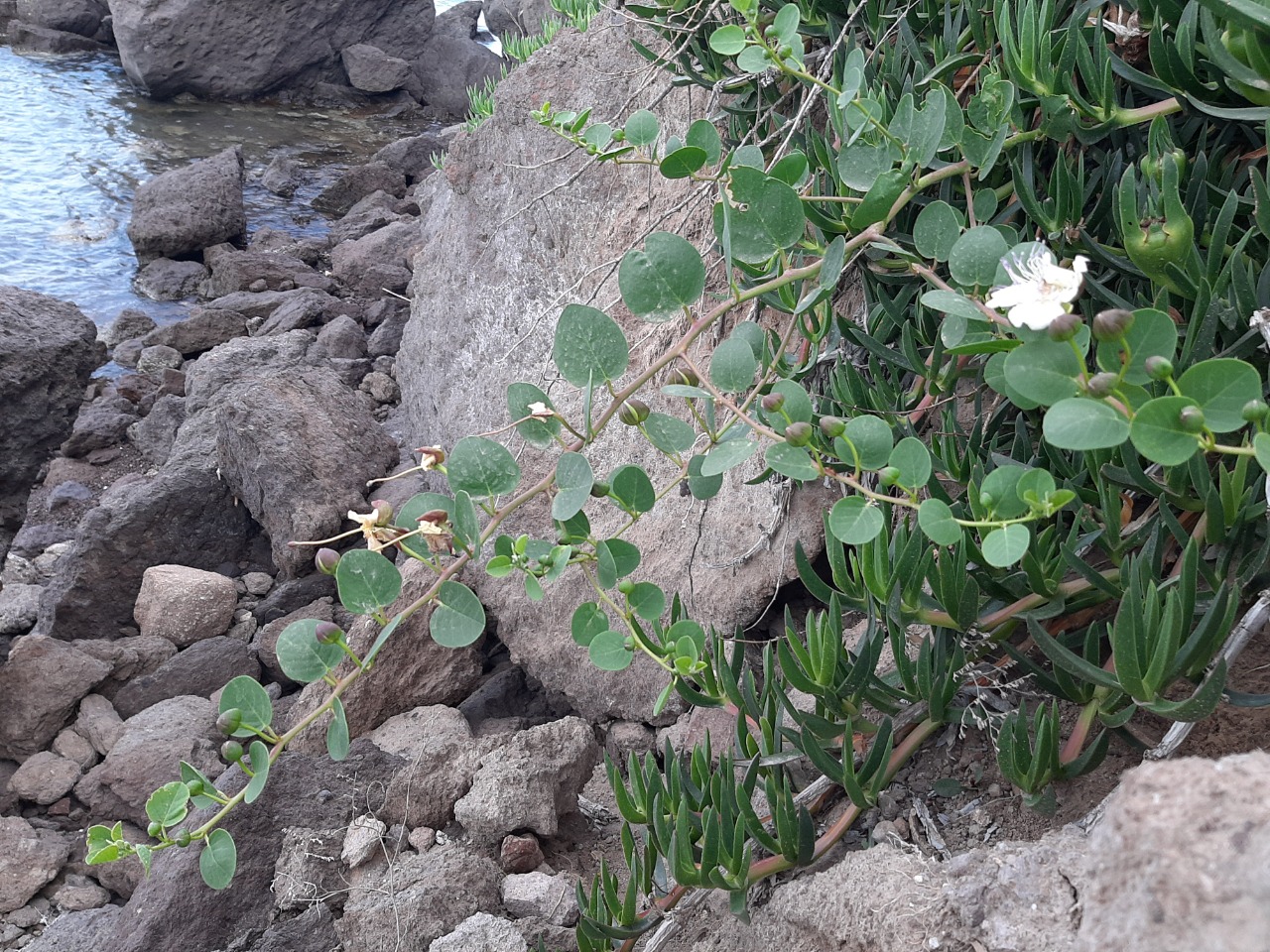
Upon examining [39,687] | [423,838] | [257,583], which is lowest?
[257,583]

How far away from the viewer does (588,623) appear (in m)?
1.31

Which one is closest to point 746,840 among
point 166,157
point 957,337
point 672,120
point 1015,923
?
point 1015,923

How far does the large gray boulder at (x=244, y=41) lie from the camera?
46.5 ft

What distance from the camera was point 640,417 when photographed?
1.24 metres

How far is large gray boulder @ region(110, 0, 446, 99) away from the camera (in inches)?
558

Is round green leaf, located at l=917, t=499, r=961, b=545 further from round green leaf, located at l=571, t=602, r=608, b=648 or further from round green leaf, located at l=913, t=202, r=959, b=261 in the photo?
round green leaf, located at l=571, t=602, r=608, b=648

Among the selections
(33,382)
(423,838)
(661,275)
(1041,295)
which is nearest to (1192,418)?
(1041,295)

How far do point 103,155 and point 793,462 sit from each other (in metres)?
12.1

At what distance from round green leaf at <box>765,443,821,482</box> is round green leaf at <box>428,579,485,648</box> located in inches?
14.1

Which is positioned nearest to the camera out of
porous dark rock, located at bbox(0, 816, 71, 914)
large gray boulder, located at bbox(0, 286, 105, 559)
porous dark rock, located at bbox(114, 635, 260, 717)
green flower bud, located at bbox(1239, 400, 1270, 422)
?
green flower bud, located at bbox(1239, 400, 1270, 422)

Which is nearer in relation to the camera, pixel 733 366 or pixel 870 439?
pixel 870 439

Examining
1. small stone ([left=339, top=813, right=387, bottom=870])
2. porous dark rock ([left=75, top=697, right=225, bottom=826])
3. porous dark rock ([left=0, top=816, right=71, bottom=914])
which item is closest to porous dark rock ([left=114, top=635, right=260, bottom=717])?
porous dark rock ([left=75, top=697, right=225, bottom=826])

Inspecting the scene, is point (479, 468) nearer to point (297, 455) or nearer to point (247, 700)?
point (247, 700)

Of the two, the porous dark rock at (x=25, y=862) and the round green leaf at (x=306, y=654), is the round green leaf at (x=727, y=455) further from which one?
the porous dark rock at (x=25, y=862)
